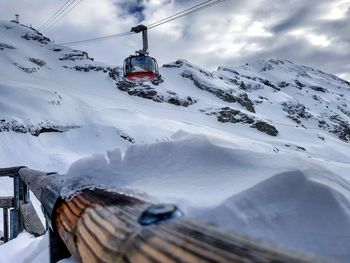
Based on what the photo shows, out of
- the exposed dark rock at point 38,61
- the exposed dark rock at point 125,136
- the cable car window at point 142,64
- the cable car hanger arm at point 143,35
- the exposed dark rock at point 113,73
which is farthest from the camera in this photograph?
the exposed dark rock at point 113,73

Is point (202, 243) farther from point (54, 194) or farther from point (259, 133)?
point (259, 133)

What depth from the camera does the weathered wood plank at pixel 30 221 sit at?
13.9 feet

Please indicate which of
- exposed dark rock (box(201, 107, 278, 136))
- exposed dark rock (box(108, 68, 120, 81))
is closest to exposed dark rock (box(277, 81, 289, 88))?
exposed dark rock (box(201, 107, 278, 136))

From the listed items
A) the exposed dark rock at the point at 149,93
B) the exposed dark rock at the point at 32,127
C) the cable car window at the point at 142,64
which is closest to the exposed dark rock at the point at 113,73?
the exposed dark rock at the point at 149,93

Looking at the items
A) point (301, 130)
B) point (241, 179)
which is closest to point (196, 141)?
point (241, 179)

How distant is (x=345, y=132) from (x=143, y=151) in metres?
94.8

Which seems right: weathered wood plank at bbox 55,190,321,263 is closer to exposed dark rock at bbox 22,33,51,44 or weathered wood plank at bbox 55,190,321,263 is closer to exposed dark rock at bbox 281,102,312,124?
exposed dark rock at bbox 22,33,51,44

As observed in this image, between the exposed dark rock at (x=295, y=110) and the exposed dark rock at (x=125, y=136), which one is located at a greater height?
the exposed dark rock at (x=295, y=110)

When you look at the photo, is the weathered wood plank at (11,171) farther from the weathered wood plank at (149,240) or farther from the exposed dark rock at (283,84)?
the exposed dark rock at (283,84)

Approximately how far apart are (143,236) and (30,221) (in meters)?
3.91

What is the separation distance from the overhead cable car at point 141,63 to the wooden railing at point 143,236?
426 inches

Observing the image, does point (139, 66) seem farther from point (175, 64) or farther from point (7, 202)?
point (175, 64)

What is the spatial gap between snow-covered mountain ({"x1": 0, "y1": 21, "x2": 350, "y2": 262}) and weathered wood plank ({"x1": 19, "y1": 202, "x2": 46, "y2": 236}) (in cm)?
163

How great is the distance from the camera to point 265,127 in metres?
55.3
